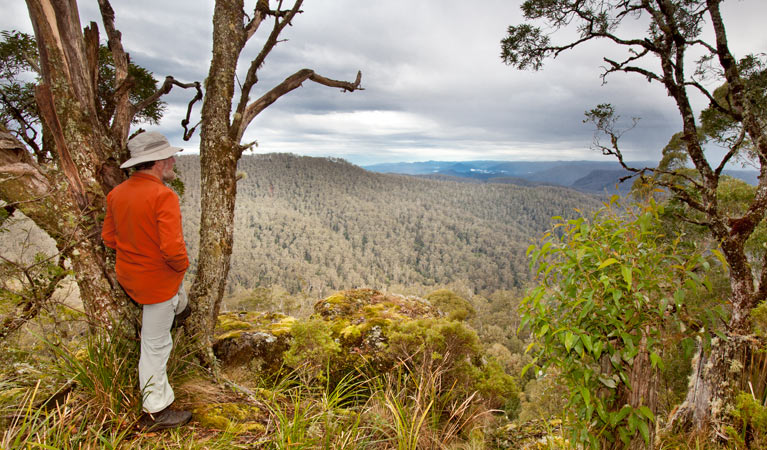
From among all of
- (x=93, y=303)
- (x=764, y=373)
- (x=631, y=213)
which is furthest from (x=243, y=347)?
(x=764, y=373)

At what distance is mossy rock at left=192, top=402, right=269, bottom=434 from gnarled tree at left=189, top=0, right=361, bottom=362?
31.1 inches

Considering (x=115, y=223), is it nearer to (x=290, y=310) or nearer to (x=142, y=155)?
(x=142, y=155)

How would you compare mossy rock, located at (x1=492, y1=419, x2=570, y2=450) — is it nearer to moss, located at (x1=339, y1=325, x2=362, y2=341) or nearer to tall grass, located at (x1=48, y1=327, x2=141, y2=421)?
moss, located at (x1=339, y1=325, x2=362, y2=341)

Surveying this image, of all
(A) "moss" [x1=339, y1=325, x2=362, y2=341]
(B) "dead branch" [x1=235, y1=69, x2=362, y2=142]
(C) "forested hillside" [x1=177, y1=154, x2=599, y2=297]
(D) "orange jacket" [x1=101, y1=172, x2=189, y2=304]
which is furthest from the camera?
(C) "forested hillside" [x1=177, y1=154, x2=599, y2=297]

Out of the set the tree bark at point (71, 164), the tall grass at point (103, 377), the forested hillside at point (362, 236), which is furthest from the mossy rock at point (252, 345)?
the forested hillside at point (362, 236)

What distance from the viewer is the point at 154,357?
2.59 metres

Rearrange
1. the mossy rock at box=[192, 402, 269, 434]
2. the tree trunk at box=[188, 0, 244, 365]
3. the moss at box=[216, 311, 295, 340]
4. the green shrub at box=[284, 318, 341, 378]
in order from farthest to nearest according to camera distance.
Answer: the moss at box=[216, 311, 295, 340] < the green shrub at box=[284, 318, 341, 378] < the tree trunk at box=[188, 0, 244, 365] < the mossy rock at box=[192, 402, 269, 434]

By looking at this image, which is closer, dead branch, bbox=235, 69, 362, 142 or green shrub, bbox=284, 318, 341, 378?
dead branch, bbox=235, 69, 362, 142

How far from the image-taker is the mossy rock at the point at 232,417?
267 cm

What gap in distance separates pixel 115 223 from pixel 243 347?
9.43ft

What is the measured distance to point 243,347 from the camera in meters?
4.78

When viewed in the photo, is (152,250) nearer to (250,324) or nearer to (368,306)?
(250,324)

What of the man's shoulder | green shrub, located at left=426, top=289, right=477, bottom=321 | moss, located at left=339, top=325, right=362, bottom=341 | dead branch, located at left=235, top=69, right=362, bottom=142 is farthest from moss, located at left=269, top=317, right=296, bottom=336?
green shrub, located at left=426, top=289, right=477, bottom=321

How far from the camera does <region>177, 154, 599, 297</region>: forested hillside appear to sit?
326ft
